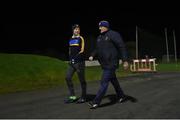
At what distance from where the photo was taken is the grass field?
13828 millimetres

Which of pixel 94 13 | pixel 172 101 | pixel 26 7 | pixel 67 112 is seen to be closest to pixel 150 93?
pixel 172 101

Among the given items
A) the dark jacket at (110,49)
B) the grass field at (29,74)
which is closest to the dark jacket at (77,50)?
the dark jacket at (110,49)

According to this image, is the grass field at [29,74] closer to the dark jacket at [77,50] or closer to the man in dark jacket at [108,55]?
the dark jacket at [77,50]

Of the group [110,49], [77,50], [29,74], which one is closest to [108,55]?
[110,49]

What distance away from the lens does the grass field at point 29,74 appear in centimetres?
1383

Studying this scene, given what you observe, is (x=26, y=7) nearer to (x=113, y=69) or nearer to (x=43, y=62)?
(x=43, y=62)

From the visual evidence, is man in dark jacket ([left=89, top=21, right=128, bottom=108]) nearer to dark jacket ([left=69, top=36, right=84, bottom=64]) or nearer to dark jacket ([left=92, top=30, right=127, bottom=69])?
dark jacket ([left=92, top=30, right=127, bottom=69])

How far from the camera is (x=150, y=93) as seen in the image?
10781 millimetres

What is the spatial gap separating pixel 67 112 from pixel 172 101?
2.60m

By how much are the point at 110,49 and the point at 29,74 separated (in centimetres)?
812

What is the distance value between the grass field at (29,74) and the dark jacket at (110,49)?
4.76 metres

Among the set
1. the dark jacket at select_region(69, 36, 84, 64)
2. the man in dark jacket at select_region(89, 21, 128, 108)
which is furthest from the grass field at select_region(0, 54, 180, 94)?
the man in dark jacket at select_region(89, 21, 128, 108)

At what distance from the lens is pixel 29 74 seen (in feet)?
52.4

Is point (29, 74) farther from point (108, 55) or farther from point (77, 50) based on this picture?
point (108, 55)
